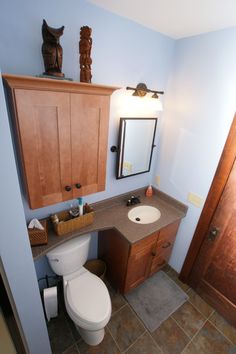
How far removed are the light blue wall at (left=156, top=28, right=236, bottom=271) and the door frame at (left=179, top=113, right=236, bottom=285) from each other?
56 millimetres

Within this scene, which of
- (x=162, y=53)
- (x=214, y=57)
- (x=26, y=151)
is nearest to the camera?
(x=26, y=151)

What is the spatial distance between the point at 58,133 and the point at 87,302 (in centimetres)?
133

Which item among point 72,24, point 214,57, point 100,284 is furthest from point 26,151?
point 214,57

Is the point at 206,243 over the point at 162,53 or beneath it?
beneath

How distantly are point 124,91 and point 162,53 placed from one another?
0.55m

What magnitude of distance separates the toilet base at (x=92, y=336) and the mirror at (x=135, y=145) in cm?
133

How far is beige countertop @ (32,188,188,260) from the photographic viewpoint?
142 cm

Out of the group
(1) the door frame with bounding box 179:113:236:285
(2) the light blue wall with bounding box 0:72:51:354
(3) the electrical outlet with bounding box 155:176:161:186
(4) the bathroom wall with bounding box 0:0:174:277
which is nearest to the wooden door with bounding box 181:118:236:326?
(1) the door frame with bounding box 179:113:236:285

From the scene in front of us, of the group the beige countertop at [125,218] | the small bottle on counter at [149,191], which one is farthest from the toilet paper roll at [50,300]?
the small bottle on counter at [149,191]

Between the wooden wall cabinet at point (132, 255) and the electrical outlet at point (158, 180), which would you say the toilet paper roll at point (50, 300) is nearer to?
the wooden wall cabinet at point (132, 255)

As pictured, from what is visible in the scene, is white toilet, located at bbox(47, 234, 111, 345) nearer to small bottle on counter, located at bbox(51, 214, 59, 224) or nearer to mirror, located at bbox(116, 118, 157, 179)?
small bottle on counter, located at bbox(51, 214, 59, 224)

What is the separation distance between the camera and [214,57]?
1428 millimetres

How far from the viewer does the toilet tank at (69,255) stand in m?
→ 1.43

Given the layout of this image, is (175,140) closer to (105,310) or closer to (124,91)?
(124,91)
